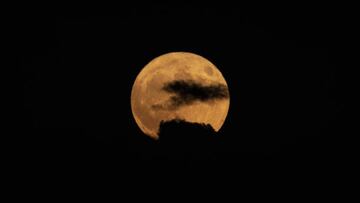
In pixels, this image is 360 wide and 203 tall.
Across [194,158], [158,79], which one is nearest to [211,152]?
[194,158]

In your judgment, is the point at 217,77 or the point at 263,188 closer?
the point at 263,188

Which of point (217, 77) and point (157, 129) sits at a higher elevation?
point (217, 77)

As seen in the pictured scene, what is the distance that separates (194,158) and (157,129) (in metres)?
1.18

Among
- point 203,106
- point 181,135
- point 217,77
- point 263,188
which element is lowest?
point 263,188

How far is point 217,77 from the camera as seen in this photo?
1337cm

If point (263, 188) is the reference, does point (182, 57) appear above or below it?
above

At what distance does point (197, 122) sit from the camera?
12.8 metres

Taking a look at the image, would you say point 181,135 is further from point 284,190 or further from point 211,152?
point 284,190

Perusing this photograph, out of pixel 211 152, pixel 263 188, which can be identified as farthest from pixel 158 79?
pixel 263 188

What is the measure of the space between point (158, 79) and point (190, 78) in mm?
792

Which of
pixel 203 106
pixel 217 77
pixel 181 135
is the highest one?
pixel 217 77

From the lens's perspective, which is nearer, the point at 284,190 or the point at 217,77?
the point at 284,190

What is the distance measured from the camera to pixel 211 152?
13.1 metres

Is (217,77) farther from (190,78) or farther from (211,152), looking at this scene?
(211,152)
